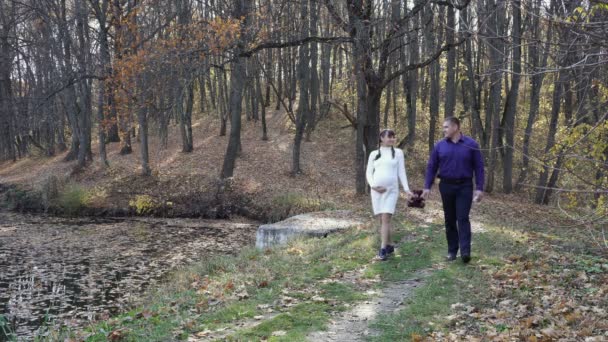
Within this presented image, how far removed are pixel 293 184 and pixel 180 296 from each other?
48.8ft

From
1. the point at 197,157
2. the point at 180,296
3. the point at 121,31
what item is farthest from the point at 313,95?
the point at 180,296

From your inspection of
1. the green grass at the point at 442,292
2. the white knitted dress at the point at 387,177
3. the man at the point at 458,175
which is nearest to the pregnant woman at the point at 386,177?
the white knitted dress at the point at 387,177

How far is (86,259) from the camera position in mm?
13250

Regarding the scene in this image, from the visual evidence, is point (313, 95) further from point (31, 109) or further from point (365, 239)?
point (365, 239)

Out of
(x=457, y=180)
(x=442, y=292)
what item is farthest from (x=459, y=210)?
(x=442, y=292)

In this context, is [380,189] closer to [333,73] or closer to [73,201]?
[73,201]

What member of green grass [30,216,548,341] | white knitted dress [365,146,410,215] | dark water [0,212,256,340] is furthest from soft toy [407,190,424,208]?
dark water [0,212,256,340]

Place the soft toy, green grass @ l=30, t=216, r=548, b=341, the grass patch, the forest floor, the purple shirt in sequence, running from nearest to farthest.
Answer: the forest floor
green grass @ l=30, t=216, r=548, b=341
the purple shirt
the soft toy
the grass patch

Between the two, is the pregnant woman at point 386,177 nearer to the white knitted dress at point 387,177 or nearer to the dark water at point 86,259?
the white knitted dress at point 387,177

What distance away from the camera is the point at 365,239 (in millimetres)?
9898

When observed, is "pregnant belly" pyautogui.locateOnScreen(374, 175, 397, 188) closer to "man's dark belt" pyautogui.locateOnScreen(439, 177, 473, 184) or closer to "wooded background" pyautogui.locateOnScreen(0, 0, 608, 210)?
"man's dark belt" pyautogui.locateOnScreen(439, 177, 473, 184)

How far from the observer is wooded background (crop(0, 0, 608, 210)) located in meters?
11.2

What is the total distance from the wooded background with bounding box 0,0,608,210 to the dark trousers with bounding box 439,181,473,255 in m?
0.84

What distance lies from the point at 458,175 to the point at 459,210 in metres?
0.49
